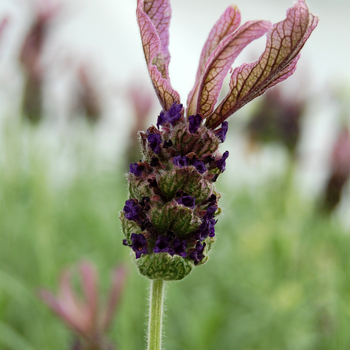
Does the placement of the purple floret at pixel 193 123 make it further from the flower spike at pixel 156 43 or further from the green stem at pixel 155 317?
the green stem at pixel 155 317

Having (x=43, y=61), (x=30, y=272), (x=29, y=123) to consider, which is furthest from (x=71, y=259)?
(x=43, y=61)

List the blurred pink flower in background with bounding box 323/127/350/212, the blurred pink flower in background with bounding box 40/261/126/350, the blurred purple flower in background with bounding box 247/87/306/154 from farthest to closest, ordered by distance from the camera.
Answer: the blurred purple flower in background with bounding box 247/87/306/154
the blurred pink flower in background with bounding box 323/127/350/212
the blurred pink flower in background with bounding box 40/261/126/350

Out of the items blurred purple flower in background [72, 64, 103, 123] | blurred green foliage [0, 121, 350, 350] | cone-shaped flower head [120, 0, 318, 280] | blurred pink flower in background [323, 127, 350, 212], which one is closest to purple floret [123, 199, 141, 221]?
cone-shaped flower head [120, 0, 318, 280]

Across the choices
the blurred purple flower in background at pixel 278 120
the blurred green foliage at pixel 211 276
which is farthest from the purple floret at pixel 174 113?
the blurred purple flower in background at pixel 278 120

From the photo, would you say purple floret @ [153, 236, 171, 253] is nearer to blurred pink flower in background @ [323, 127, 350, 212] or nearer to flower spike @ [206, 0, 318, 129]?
flower spike @ [206, 0, 318, 129]

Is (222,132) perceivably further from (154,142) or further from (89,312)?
(89,312)

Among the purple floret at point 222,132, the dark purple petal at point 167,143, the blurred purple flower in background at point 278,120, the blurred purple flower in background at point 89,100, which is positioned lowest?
the dark purple petal at point 167,143
